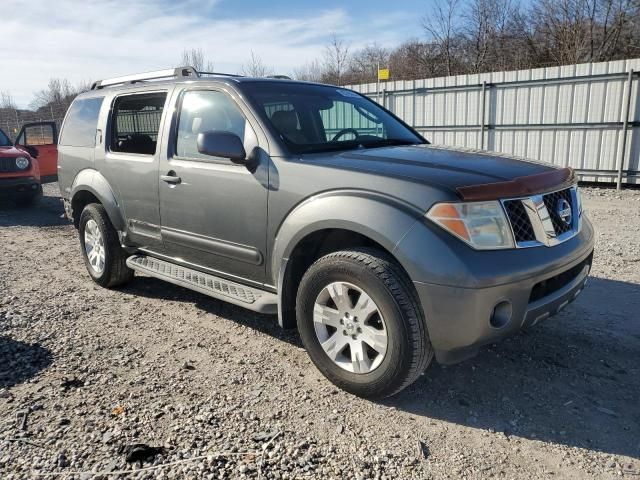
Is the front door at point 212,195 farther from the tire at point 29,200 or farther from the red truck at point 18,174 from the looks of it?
the tire at point 29,200

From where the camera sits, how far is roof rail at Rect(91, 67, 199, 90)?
4297 millimetres

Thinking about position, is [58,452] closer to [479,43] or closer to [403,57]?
[479,43]

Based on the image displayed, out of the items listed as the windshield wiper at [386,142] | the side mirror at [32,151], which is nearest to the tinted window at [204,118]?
the windshield wiper at [386,142]

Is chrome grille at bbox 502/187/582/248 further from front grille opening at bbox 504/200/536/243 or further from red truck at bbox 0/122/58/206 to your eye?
red truck at bbox 0/122/58/206

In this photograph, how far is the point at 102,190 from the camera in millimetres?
4785

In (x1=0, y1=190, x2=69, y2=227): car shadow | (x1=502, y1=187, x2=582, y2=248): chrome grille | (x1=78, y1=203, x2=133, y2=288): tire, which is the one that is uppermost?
(x1=502, y1=187, x2=582, y2=248): chrome grille

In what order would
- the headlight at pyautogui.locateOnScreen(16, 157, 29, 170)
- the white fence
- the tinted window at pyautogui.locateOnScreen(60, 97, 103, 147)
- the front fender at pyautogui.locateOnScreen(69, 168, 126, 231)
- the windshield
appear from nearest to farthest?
the windshield, the front fender at pyautogui.locateOnScreen(69, 168, 126, 231), the tinted window at pyautogui.locateOnScreen(60, 97, 103, 147), the headlight at pyautogui.locateOnScreen(16, 157, 29, 170), the white fence

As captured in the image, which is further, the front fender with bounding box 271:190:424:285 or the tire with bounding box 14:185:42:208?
the tire with bounding box 14:185:42:208

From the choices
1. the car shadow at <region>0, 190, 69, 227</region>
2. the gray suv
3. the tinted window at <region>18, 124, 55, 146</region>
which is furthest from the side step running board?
the tinted window at <region>18, 124, 55, 146</region>

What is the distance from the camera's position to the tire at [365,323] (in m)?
2.69

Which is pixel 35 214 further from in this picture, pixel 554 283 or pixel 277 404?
pixel 554 283

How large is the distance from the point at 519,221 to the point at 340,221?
0.95 meters

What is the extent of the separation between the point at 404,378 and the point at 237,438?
0.93 meters

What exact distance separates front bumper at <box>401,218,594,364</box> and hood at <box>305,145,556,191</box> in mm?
377
